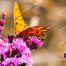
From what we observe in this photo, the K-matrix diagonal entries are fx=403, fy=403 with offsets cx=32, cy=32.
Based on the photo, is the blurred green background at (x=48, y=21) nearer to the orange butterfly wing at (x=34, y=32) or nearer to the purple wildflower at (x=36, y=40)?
the orange butterfly wing at (x=34, y=32)

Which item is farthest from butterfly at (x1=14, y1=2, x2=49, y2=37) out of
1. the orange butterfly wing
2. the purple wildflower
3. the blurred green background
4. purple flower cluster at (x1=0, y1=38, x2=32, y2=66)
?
the blurred green background

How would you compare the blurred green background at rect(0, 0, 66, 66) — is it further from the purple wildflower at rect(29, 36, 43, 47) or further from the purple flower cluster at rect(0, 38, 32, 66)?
the purple flower cluster at rect(0, 38, 32, 66)

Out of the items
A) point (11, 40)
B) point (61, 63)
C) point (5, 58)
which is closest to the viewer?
point (5, 58)

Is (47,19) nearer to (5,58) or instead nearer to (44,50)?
(44,50)

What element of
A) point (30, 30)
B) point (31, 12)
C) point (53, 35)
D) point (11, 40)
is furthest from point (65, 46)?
point (11, 40)

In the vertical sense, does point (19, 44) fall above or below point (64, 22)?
below

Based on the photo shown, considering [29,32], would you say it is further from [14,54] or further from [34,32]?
[14,54]
